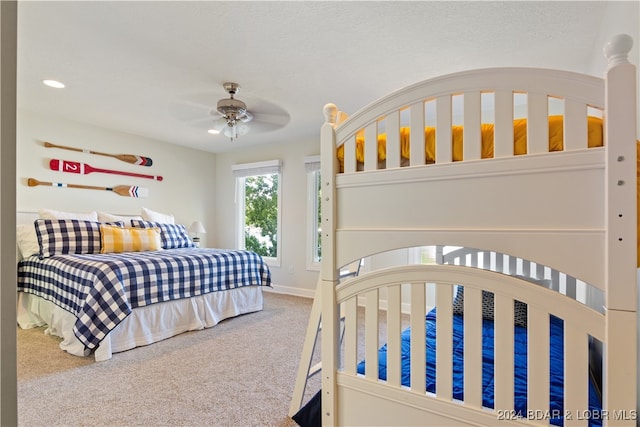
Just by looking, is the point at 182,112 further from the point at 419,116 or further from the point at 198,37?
the point at 419,116

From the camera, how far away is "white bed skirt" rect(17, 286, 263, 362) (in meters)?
2.49

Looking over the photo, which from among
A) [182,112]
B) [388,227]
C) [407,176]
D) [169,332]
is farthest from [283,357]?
[182,112]

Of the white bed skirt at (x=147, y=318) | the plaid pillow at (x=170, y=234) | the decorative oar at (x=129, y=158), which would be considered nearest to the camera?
the white bed skirt at (x=147, y=318)

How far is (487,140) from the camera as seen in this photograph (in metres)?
1.02

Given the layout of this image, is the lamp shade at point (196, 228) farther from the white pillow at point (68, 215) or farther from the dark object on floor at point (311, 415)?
the dark object on floor at point (311, 415)

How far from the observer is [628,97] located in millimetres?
786

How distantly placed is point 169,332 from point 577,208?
122 inches

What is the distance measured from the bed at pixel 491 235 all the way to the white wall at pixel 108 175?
12.6 ft

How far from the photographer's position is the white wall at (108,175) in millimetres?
3422

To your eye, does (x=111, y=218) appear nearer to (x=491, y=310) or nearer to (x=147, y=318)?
(x=147, y=318)

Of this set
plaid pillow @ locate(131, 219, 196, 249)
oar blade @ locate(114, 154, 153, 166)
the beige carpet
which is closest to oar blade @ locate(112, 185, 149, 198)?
oar blade @ locate(114, 154, 153, 166)

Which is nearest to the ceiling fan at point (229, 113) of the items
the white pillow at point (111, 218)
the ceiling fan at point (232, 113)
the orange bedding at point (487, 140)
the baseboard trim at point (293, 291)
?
the ceiling fan at point (232, 113)

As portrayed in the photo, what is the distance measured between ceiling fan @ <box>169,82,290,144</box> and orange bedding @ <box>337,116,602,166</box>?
1836 millimetres

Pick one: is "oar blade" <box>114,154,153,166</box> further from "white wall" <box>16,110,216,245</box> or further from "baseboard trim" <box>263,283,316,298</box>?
"baseboard trim" <box>263,283,316,298</box>
